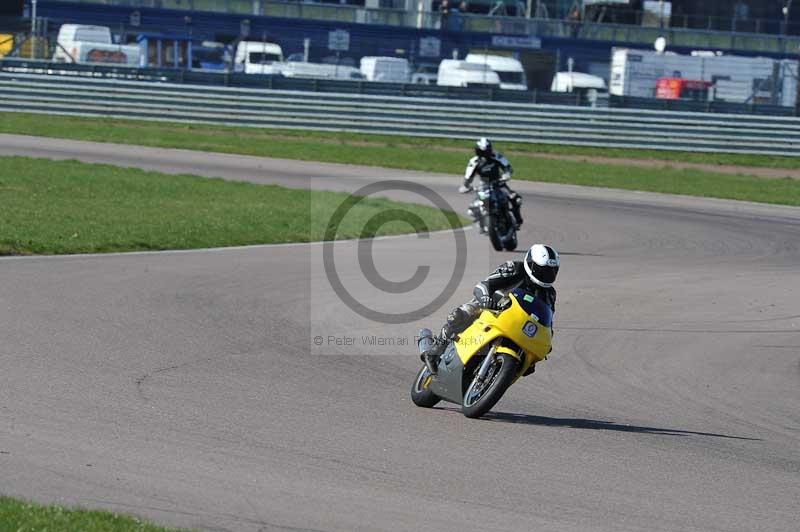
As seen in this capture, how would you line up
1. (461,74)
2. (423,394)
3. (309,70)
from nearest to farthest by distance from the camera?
(423,394)
(309,70)
(461,74)

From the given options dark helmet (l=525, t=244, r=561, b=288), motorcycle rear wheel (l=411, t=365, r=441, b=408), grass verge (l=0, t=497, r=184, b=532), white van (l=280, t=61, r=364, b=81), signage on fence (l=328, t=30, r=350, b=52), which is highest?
signage on fence (l=328, t=30, r=350, b=52)

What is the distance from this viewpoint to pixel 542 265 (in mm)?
8305

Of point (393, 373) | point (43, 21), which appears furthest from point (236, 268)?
point (43, 21)

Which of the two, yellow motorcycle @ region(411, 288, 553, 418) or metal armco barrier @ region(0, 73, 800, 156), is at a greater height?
metal armco barrier @ region(0, 73, 800, 156)

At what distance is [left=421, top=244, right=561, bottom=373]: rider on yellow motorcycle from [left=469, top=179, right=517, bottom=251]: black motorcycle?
381 inches

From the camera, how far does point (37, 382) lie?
27.6 feet

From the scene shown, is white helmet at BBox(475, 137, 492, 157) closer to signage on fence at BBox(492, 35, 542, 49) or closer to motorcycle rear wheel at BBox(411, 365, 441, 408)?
motorcycle rear wheel at BBox(411, 365, 441, 408)

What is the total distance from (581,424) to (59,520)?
4179mm

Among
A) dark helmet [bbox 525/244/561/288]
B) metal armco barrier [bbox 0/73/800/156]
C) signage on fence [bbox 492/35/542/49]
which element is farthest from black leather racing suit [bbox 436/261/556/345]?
signage on fence [bbox 492/35/542/49]

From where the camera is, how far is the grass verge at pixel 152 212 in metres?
16.5

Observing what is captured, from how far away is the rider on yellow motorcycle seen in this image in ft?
27.4

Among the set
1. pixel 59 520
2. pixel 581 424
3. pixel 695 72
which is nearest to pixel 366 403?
pixel 581 424

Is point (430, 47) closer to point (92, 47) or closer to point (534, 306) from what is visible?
point (92, 47)

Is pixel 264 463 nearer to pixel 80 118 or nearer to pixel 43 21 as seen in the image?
pixel 80 118
